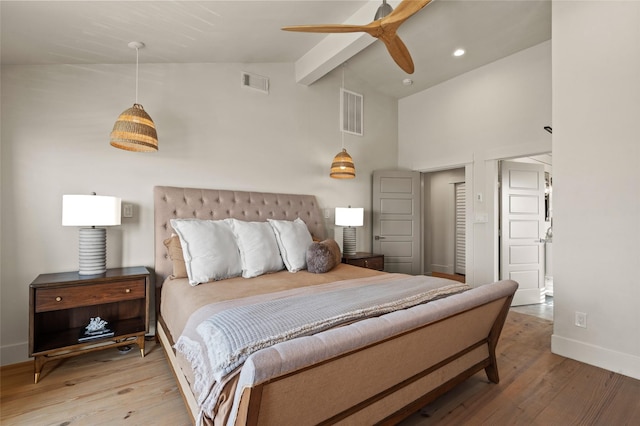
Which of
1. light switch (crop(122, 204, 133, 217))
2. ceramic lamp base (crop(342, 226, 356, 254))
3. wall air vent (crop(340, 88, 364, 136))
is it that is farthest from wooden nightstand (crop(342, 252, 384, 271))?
light switch (crop(122, 204, 133, 217))

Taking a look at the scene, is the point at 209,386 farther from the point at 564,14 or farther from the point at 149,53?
the point at 564,14

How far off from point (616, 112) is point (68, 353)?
191 inches

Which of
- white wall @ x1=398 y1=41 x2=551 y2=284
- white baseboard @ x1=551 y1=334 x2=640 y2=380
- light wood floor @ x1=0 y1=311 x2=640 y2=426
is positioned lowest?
light wood floor @ x1=0 y1=311 x2=640 y2=426

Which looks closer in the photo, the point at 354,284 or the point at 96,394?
the point at 96,394

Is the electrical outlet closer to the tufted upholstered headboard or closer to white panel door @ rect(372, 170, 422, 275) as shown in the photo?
white panel door @ rect(372, 170, 422, 275)

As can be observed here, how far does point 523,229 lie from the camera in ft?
14.3

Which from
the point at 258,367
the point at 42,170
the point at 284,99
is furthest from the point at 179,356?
the point at 284,99

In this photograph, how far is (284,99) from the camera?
4000 millimetres

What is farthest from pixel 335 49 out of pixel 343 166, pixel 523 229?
pixel 523 229

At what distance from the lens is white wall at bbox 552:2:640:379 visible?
246 centimetres

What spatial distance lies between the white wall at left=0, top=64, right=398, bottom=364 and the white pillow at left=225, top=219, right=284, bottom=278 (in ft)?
2.88

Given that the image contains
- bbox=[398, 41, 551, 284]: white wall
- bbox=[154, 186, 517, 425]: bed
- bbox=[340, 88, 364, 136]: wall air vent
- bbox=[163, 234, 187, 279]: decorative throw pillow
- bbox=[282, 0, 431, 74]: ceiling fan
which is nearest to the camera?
bbox=[154, 186, 517, 425]: bed

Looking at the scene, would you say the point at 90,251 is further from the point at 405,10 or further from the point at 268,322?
the point at 405,10

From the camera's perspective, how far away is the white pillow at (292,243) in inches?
117
